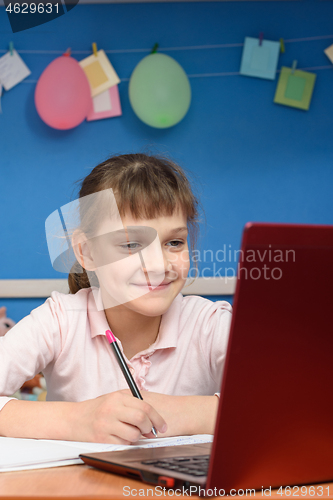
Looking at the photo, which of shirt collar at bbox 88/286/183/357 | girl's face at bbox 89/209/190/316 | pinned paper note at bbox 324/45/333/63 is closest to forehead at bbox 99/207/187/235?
girl's face at bbox 89/209/190/316

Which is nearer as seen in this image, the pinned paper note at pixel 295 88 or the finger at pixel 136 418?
the finger at pixel 136 418

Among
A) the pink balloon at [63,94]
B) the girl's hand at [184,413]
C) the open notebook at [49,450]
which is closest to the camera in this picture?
the open notebook at [49,450]

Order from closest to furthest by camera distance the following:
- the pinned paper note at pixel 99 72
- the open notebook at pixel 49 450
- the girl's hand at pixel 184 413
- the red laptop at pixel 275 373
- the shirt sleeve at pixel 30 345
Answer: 1. the red laptop at pixel 275 373
2. the open notebook at pixel 49 450
3. the girl's hand at pixel 184 413
4. the shirt sleeve at pixel 30 345
5. the pinned paper note at pixel 99 72

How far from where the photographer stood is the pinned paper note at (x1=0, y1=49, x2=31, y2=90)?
1.70 meters

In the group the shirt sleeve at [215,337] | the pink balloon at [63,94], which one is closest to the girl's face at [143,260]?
the shirt sleeve at [215,337]

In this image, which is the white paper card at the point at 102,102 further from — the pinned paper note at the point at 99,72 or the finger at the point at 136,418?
the finger at the point at 136,418

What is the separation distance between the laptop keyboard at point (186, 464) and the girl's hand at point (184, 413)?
195mm

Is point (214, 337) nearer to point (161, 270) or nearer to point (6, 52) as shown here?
point (161, 270)

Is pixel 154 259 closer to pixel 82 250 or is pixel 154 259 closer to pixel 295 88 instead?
pixel 82 250

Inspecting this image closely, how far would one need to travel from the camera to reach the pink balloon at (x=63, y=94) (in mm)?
1635

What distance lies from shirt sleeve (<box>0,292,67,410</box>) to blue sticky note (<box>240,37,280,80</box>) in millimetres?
1432

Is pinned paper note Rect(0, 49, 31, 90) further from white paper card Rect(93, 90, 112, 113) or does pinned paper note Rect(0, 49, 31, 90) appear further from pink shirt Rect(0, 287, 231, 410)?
pink shirt Rect(0, 287, 231, 410)

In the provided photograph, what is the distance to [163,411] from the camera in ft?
1.78

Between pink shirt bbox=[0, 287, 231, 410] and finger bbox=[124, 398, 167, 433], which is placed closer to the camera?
finger bbox=[124, 398, 167, 433]
